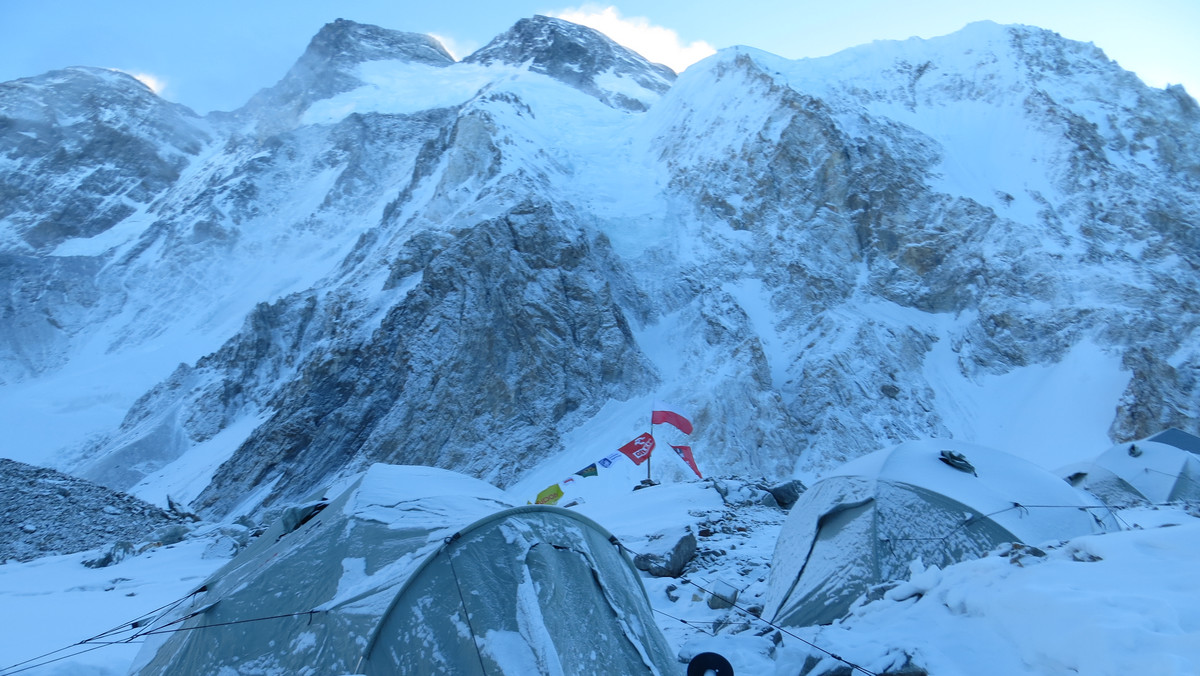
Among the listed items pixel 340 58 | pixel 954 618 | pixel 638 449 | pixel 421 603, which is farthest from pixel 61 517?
pixel 340 58

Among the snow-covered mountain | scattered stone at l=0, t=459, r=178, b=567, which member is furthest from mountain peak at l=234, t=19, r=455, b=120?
scattered stone at l=0, t=459, r=178, b=567

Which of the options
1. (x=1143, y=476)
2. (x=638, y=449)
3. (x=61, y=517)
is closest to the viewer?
(x=61, y=517)

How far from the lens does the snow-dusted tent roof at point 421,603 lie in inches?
228

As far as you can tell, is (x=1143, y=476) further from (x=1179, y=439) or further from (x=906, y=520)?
(x=906, y=520)

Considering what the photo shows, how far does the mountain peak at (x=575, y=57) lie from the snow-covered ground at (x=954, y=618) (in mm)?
71794

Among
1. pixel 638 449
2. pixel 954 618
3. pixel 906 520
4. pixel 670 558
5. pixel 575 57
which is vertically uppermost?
pixel 575 57

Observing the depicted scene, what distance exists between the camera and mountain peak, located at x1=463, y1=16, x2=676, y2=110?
8031cm

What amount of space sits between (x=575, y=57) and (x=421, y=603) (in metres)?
86.5

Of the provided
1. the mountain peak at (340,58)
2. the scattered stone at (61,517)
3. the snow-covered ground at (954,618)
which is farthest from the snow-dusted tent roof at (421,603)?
the mountain peak at (340,58)

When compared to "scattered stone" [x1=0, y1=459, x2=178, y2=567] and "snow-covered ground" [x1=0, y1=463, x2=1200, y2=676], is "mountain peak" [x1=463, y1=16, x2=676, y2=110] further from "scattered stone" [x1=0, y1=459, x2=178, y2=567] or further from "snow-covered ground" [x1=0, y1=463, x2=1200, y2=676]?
"snow-covered ground" [x1=0, y1=463, x2=1200, y2=676]

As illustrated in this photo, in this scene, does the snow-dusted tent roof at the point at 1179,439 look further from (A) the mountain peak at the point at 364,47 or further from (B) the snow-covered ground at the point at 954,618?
(A) the mountain peak at the point at 364,47

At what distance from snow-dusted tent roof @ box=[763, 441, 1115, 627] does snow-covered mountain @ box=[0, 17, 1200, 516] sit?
23.0 meters

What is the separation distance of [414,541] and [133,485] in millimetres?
42775

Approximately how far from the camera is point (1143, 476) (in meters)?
18.0
